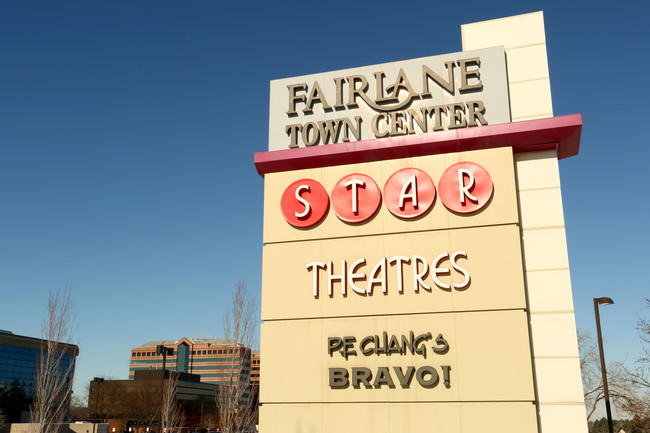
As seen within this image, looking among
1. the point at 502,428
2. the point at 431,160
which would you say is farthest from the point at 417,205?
the point at 502,428

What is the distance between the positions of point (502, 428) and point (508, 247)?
14.9 ft

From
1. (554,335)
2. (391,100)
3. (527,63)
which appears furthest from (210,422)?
(527,63)

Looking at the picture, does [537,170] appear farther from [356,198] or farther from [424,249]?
[356,198]

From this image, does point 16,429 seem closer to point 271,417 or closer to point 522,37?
point 271,417

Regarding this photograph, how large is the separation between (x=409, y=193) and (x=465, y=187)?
1.56 metres

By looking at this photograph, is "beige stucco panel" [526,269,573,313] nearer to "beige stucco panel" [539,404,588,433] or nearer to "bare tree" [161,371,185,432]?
"beige stucco panel" [539,404,588,433]

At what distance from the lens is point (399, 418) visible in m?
14.6

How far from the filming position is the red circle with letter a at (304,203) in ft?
55.4

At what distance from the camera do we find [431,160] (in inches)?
643

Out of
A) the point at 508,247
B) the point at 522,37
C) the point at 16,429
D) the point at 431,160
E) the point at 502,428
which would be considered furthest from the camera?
the point at 16,429

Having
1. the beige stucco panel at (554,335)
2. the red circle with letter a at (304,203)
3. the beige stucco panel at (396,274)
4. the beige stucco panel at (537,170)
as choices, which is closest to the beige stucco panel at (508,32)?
the beige stucco panel at (537,170)

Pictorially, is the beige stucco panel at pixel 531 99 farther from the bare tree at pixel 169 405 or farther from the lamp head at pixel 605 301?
the bare tree at pixel 169 405

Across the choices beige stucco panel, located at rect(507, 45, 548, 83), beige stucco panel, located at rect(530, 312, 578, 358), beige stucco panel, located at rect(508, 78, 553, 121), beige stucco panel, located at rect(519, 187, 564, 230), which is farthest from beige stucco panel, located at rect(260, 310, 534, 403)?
beige stucco panel, located at rect(507, 45, 548, 83)

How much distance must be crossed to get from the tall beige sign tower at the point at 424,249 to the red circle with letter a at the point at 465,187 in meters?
0.04
